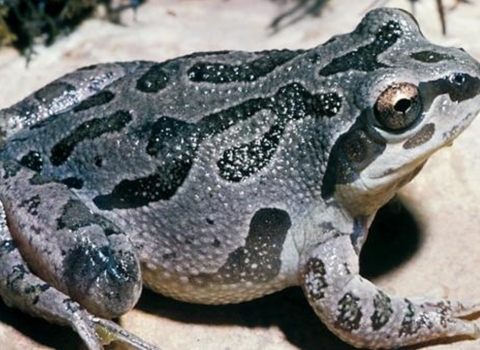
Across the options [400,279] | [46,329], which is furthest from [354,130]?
[46,329]

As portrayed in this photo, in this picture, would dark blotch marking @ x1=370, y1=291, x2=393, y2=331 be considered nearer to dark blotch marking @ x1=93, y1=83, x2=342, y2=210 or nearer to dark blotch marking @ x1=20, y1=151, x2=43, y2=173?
dark blotch marking @ x1=93, y1=83, x2=342, y2=210

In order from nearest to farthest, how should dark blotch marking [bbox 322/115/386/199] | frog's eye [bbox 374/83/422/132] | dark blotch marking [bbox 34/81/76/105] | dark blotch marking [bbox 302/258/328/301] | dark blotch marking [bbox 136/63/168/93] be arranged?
frog's eye [bbox 374/83/422/132] → dark blotch marking [bbox 322/115/386/199] → dark blotch marking [bbox 302/258/328/301] → dark blotch marking [bbox 136/63/168/93] → dark blotch marking [bbox 34/81/76/105]

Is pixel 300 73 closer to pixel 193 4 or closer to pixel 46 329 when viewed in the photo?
pixel 46 329

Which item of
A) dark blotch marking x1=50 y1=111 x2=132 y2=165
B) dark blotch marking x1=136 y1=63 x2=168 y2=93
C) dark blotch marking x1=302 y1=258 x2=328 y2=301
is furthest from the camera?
dark blotch marking x1=136 y1=63 x2=168 y2=93

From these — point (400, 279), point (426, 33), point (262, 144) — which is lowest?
point (400, 279)

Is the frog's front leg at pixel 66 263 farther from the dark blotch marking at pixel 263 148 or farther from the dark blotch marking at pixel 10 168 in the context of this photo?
the dark blotch marking at pixel 263 148

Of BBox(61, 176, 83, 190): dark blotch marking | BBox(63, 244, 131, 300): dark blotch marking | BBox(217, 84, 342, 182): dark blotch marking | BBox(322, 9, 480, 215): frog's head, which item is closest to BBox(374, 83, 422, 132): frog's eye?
BBox(322, 9, 480, 215): frog's head

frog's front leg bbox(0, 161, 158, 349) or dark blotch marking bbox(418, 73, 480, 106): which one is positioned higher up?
dark blotch marking bbox(418, 73, 480, 106)

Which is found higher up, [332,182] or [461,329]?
[332,182]
